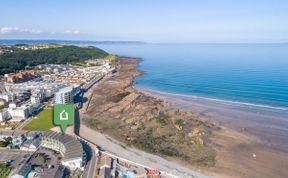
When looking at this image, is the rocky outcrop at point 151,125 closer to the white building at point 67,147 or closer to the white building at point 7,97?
the white building at point 67,147

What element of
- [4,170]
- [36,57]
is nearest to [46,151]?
[4,170]

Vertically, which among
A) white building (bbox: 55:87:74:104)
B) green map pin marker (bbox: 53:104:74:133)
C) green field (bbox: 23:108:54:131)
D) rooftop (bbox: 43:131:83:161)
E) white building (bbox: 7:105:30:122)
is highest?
green map pin marker (bbox: 53:104:74:133)

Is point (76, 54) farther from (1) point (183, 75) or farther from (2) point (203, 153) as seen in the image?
(2) point (203, 153)

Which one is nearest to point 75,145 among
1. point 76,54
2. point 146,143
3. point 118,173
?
point 118,173

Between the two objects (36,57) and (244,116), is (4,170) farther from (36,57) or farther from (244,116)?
(36,57)

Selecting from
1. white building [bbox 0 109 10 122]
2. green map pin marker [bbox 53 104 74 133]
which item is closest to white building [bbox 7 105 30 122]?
white building [bbox 0 109 10 122]

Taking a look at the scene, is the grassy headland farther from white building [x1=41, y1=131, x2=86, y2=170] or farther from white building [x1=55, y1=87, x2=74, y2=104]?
white building [x1=41, y1=131, x2=86, y2=170]
